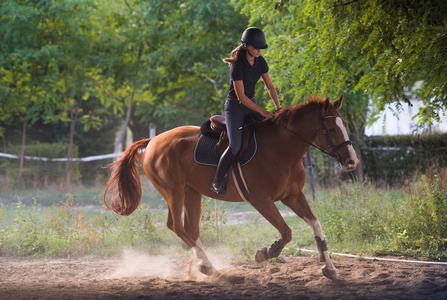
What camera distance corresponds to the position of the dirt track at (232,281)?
5.50 meters

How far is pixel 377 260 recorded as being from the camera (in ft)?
23.9

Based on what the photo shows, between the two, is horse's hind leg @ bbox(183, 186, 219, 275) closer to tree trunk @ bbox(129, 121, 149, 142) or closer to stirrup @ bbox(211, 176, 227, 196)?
stirrup @ bbox(211, 176, 227, 196)

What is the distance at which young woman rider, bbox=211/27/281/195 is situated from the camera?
6.21 metres

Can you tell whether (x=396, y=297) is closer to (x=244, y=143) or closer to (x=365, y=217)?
(x=244, y=143)

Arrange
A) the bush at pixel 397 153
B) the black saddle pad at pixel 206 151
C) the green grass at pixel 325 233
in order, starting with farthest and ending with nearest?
1. the bush at pixel 397 153
2. the green grass at pixel 325 233
3. the black saddle pad at pixel 206 151

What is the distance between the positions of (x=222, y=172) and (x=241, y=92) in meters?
0.98

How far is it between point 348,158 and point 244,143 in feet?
4.19

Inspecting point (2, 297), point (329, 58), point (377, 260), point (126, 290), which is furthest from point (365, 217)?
point (2, 297)

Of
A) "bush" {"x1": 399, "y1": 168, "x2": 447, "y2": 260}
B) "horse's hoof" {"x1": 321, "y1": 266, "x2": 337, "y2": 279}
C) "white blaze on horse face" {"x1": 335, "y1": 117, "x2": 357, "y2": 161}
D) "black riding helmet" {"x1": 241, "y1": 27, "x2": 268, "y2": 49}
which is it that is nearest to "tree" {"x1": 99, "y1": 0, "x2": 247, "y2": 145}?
"bush" {"x1": 399, "y1": 168, "x2": 447, "y2": 260}

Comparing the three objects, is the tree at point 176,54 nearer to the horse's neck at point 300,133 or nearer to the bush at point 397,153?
the bush at point 397,153

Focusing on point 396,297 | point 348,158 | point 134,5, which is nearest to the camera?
point 396,297

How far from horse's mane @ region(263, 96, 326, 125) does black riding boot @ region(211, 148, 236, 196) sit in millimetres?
688

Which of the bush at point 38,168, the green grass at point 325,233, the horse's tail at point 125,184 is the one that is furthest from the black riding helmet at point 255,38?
the bush at point 38,168

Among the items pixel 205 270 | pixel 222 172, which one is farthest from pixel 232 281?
pixel 222 172
